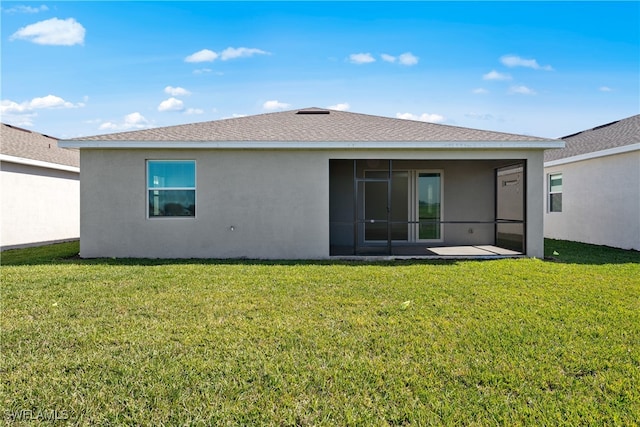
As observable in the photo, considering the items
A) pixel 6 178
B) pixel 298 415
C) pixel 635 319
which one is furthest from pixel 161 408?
pixel 6 178

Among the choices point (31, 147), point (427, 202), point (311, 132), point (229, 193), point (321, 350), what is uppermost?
point (31, 147)

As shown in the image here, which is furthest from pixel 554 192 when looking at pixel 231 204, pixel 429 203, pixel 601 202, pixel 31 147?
pixel 31 147

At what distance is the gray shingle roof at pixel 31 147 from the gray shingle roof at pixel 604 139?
17.6 metres

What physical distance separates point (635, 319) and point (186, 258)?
324 inches

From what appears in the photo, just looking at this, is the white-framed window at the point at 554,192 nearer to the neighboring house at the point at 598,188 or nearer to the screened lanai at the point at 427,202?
the neighboring house at the point at 598,188

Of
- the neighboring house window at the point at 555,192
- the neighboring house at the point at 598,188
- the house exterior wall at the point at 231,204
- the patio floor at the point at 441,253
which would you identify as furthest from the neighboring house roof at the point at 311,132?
the neighboring house window at the point at 555,192

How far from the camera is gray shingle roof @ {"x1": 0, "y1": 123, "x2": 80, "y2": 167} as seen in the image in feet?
39.1

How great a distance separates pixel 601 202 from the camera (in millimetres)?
12188

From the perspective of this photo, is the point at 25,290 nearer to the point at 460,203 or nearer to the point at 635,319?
the point at 635,319

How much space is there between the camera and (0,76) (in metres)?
9.91

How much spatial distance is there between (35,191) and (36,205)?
45cm

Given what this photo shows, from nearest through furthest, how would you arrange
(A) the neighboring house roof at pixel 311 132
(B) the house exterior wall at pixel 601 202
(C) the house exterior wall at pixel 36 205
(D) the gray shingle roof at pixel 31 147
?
(A) the neighboring house roof at pixel 311 132, (B) the house exterior wall at pixel 601 202, (C) the house exterior wall at pixel 36 205, (D) the gray shingle roof at pixel 31 147

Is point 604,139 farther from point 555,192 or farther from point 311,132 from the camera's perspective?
point 311,132

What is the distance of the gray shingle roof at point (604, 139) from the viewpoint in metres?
11.8
